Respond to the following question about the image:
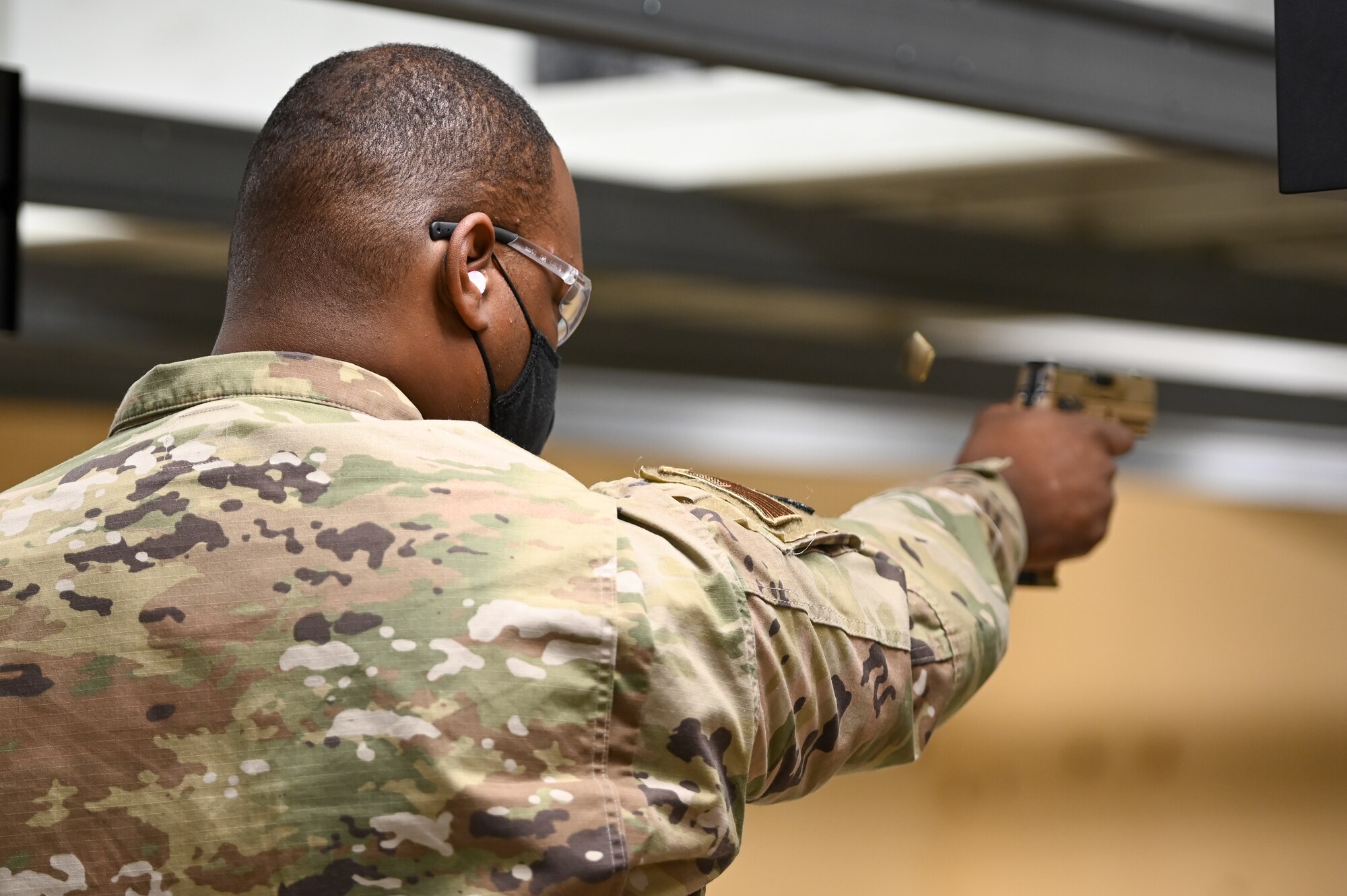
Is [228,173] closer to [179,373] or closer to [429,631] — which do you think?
[179,373]

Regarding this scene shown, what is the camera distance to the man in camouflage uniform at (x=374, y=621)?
1.05m

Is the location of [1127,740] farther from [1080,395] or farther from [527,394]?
[527,394]

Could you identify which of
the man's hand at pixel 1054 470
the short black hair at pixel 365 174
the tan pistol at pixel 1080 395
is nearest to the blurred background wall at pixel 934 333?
the tan pistol at pixel 1080 395

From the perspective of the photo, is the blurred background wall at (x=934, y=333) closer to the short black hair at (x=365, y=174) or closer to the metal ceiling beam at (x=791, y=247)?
the metal ceiling beam at (x=791, y=247)

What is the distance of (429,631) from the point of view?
1.06 meters

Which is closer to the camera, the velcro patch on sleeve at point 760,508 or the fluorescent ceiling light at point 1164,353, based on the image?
the velcro patch on sleeve at point 760,508

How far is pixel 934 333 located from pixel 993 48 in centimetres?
322

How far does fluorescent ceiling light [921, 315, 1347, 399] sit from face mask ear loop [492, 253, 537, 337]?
13.6 ft

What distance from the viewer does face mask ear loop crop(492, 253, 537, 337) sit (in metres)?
1.35

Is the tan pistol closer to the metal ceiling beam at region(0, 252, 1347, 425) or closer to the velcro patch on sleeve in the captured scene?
the velcro patch on sleeve

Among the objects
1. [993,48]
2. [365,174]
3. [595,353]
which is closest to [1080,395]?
[993,48]

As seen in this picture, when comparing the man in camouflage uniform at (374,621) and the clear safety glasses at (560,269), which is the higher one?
the clear safety glasses at (560,269)

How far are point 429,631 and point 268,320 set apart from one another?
380mm

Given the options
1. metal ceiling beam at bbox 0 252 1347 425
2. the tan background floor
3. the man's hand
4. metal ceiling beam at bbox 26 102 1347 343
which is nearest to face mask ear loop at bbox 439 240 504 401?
the man's hand
